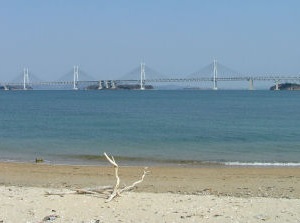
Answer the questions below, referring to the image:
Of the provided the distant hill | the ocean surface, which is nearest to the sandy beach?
the ocean surface

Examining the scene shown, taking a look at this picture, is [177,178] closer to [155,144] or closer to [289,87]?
[155,144]

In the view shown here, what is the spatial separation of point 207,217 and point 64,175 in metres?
6.84

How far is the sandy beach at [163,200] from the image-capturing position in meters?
7.98

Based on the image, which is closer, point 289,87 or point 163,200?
point 163,200

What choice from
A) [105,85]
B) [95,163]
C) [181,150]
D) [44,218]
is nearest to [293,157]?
[181,150]

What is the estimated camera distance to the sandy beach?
798 cm

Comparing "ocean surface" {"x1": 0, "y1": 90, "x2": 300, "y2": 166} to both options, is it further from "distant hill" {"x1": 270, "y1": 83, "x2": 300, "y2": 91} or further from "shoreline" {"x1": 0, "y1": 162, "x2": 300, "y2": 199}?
"distant hill" {"x1": 270, "y1": 83, "x2": 300, "y2": 91}

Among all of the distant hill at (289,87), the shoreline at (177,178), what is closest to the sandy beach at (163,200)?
the shoreline at (177,178)

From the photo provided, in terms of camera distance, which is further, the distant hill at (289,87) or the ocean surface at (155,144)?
the distant hill at (289,87)

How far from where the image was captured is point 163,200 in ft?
30.3

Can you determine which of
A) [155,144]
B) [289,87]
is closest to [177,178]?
[155,144]

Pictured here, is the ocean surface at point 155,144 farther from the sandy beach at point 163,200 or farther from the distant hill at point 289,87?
the distant hill at point 289,87

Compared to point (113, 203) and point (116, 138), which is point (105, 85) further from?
point (113, 203)

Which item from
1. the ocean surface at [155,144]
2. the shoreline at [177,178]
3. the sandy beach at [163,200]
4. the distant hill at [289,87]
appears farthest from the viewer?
the distant hill at [289,87]
